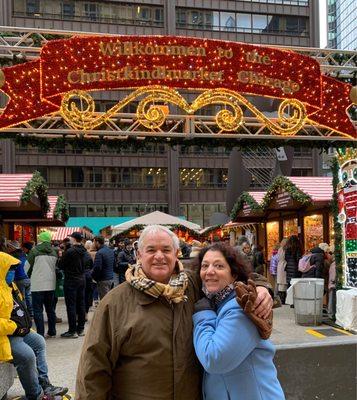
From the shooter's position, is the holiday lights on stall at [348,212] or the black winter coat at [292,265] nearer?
the holiday lights on stall at [348,212]

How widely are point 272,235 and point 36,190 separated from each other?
9666 mm

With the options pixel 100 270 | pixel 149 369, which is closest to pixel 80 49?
pixel 100 270

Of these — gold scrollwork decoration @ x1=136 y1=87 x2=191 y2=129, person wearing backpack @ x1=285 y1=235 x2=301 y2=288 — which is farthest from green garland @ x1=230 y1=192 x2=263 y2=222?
gold scrollwork decoration @ x1=136 y1=87 x2=191 y2=129

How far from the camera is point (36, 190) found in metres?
12.6

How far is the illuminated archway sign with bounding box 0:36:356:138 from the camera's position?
875 centimetres

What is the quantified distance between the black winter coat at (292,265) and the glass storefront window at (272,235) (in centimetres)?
522

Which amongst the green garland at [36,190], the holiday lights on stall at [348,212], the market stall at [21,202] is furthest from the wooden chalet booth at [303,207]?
the market stall at [21,202]

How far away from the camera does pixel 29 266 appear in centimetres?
893

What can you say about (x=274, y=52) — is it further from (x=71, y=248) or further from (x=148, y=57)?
(x=71, y=248)

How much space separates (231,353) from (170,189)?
45.0m

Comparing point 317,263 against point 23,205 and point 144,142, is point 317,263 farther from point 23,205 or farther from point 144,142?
point 23,205

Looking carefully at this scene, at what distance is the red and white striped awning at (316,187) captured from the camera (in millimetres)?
13105

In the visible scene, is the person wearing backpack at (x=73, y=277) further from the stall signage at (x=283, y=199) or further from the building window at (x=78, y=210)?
the building window at (x=78, y=210)

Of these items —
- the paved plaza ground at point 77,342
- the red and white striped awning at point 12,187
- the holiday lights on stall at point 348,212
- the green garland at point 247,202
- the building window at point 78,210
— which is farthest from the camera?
the building window at point 78,210
